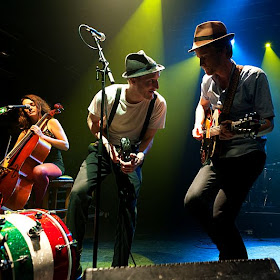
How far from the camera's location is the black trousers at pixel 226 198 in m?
2.19

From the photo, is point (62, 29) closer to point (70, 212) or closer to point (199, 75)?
point (199, 75)

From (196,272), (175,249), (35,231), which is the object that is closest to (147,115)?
(35,231)

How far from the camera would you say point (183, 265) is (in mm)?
1432

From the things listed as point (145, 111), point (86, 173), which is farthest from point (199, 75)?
point (86, 173)

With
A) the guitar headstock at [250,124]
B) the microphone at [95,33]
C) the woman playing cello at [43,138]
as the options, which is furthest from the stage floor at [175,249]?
the microphone at [95,33]

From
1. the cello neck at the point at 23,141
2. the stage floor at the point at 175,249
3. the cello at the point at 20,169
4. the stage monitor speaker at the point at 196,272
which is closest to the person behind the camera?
the stage monitor speaker at the point at 196,272

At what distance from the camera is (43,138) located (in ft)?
12.9

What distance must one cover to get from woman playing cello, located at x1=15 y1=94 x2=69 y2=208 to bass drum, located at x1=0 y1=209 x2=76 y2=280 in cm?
169

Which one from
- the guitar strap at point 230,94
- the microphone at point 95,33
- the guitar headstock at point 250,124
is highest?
the microphone at point 95,33

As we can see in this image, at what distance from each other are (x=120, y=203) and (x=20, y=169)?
1.45 meters

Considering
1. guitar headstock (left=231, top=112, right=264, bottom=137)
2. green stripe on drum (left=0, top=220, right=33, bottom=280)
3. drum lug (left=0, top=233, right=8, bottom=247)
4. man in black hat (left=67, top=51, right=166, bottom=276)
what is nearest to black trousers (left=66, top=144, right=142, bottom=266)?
man in black hat (left=67, top=51, right=166, bottom=276)

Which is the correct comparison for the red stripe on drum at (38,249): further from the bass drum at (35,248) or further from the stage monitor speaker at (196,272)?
the stage monitor speaker at (196,272)

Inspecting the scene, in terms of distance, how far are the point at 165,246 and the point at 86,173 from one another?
2475mm

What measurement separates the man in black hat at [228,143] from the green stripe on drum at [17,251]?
3.95 feet
